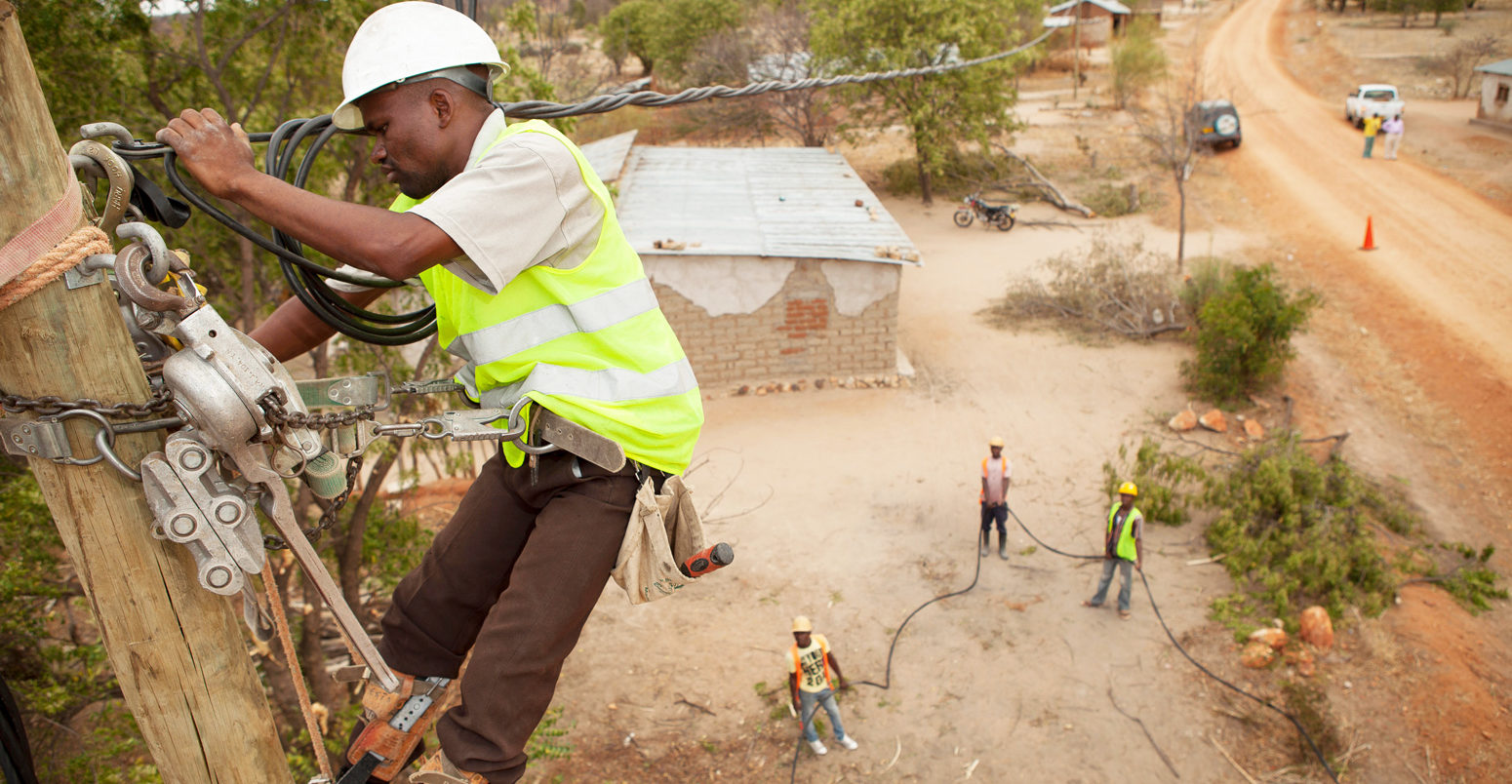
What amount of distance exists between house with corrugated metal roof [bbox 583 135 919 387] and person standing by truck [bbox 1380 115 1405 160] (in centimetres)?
1673

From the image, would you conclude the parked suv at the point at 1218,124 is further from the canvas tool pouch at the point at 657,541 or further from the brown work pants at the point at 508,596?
the brown work pants at the point at 508,596

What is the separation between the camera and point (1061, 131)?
31812 millimetres

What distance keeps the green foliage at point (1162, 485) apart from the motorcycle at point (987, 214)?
12.4m

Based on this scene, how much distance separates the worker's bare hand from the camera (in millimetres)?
2004

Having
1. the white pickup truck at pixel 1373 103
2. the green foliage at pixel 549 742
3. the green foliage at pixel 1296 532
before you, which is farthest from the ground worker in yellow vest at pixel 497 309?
the white pickup truck at pixel 1373 103

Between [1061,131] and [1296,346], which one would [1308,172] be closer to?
[1061,131]

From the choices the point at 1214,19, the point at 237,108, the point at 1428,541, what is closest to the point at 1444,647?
the point at 1428,541

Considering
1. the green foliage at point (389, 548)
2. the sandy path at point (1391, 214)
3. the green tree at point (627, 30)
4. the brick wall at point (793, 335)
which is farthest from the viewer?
the green tree at point (627, 30)

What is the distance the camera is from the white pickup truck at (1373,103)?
2552cm

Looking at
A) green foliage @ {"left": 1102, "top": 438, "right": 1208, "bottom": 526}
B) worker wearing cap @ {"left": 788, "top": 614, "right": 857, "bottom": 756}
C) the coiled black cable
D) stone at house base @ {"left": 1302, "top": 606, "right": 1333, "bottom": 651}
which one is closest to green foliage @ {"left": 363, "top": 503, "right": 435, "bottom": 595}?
worker wearing cap @ {"left": 788, "top": 614, "right": 857, "bottom": 756}

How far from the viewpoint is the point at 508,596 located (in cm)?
242

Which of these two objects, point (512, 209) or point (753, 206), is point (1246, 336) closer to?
point (753, 206)

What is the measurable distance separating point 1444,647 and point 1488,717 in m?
0.97

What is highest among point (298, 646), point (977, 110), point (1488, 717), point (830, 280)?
point (977, 110)
